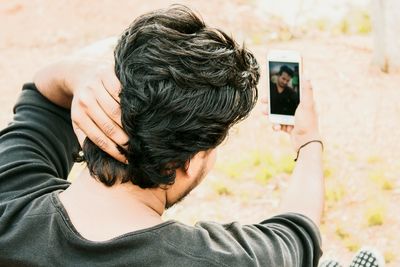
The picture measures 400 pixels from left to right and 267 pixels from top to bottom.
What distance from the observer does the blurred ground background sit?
3850 millimetres

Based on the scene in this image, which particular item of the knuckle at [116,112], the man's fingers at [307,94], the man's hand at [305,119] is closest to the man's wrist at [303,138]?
the man's hand at [305,119]

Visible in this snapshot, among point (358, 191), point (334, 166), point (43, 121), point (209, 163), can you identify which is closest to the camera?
point (209, 163)

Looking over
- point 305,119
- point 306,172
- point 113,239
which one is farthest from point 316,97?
point 113,239

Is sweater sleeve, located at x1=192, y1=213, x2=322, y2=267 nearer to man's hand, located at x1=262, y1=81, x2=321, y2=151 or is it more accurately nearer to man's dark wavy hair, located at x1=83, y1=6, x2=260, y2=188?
man's dark wavy hair, located at x1=83, y1=6, x2=260, y2=188

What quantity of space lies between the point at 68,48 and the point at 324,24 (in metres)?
2.49

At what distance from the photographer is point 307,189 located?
76.5 inches

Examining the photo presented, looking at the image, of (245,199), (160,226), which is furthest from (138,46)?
(245,199)

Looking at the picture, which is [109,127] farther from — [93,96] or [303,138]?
[303,138]

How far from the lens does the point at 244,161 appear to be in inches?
174

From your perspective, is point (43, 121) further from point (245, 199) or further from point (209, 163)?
point (245, 199)

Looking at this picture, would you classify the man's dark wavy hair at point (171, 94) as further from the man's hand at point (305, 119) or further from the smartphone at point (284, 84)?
the smartphone at point (284, 84)

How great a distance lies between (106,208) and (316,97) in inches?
139

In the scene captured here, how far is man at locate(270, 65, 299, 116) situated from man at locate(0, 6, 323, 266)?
629mm

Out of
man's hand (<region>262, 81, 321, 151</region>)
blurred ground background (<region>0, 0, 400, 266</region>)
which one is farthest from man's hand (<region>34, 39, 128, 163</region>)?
blurred ground background (<region>0, 0, 400, 266</region>)
